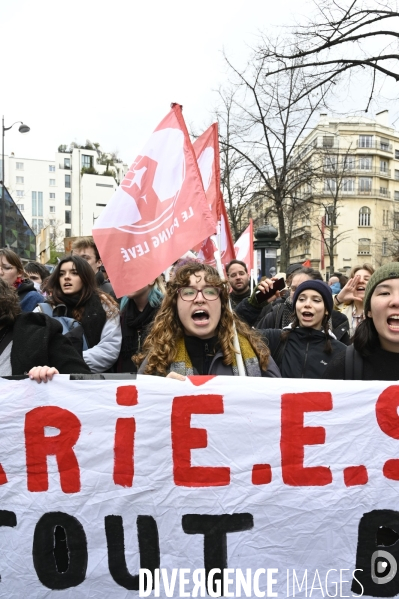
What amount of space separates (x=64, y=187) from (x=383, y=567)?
92982 millimetres

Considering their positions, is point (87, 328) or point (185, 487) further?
point (87, 328)

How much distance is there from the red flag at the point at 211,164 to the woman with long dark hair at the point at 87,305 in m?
1.02

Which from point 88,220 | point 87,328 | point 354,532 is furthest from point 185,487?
point 88,220

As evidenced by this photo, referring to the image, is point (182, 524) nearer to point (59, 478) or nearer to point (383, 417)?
point (59, 478)

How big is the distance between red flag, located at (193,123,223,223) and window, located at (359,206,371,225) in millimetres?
70672

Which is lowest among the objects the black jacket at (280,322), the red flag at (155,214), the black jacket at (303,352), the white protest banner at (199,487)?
the white protest banner at (199,487)

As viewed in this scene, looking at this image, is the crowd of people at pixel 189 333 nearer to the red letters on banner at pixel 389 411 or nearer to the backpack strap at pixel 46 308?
the backpack strap at pixel 46 308

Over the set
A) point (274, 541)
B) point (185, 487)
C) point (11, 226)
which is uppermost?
point (11, 226)

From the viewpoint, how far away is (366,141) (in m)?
75.4

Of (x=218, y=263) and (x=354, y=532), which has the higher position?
(x=218, y=263)

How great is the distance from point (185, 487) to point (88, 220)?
8776cm

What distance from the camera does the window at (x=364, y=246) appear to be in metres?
69.8

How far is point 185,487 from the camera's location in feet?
8.21

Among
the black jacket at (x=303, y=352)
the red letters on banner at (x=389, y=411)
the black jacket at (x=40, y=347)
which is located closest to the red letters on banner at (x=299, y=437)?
the red letters on banner at (x=389, y=411)
